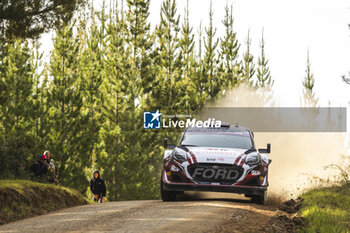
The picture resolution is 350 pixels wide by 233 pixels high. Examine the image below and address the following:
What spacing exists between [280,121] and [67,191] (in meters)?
57.8

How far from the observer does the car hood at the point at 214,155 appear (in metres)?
12.1

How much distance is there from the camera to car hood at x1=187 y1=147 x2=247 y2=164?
12.1 m

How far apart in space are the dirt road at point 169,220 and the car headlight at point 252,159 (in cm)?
98

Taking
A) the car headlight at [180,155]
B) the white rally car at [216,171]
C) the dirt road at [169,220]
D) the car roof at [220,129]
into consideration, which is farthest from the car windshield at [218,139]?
the dirt road at [169,220]

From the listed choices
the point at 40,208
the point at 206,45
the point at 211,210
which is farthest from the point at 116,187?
the point at 211,210

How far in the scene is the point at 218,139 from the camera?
13.5 metres

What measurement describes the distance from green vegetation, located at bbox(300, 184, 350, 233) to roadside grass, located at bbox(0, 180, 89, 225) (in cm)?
615

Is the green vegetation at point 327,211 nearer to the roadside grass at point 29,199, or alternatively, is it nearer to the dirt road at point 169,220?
the dirt road at point 169,220

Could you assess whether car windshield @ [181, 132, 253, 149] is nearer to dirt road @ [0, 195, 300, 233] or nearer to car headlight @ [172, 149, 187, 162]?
car headlight @ [172, 149, 187, 162]

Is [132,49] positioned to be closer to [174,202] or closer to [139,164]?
[139,164]

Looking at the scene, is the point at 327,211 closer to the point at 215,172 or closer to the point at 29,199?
the point at 215,172

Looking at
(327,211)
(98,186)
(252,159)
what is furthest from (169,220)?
(98,186)

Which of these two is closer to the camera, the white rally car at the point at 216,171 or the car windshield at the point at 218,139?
the white rally car at the point at 216,171

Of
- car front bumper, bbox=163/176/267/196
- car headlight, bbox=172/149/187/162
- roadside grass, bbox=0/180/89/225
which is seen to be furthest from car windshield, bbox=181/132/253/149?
roadside grass, bbox=0/180/89/225
